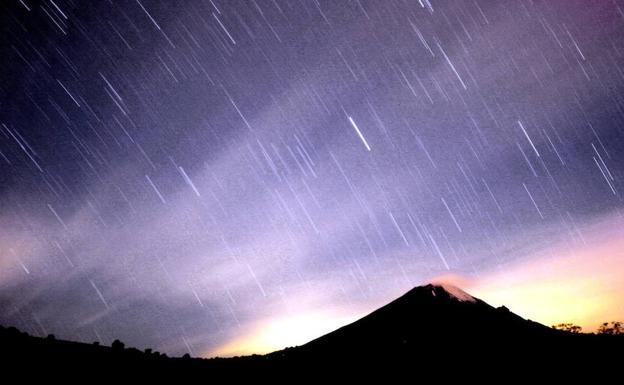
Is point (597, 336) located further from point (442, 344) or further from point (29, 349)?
point (29, 349)

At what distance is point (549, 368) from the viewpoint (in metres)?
12.4

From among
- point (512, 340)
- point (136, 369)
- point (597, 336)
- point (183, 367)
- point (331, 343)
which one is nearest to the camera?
→ point (136, 369)

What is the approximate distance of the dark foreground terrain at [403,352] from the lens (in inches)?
399

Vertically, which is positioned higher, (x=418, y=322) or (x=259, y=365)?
(x=259, y=365)

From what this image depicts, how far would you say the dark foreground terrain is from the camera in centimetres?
1014

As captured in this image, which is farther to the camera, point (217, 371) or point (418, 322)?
point (418, 322)

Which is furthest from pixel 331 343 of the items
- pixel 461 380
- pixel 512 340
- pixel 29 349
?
pixel 29 349

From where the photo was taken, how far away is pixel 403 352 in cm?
1377

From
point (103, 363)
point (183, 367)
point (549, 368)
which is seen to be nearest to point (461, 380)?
point (549, 368)

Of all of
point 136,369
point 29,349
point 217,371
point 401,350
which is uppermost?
point 29,349

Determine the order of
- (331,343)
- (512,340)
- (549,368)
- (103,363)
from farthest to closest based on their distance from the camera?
(331,343) < (512,340) < (549,368) < (103,363)

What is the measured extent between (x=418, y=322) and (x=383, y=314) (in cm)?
258

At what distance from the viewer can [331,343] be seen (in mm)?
17141

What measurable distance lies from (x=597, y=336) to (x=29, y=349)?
23.5 metres
